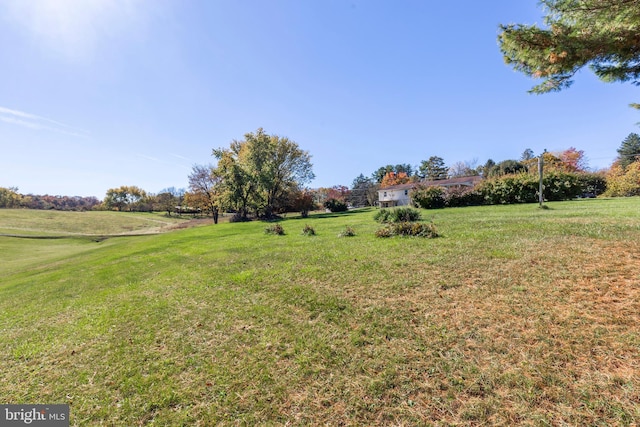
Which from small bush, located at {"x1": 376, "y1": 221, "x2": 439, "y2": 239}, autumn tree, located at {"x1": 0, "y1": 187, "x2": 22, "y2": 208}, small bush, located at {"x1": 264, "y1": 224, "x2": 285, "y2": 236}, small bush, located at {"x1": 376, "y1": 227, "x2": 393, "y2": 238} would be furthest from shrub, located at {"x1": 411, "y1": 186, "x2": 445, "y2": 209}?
autumn tree, located at {"x1": 0, "y1": 187, "x2": 22, "y2": 208}

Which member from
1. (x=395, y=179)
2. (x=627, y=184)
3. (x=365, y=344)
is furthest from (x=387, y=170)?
(x=365, y=344)

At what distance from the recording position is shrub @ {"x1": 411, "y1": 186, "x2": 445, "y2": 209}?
21.3 meters

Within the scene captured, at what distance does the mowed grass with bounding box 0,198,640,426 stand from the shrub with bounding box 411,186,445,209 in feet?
50.0

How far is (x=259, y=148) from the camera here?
3003 cm

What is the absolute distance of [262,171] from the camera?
29344 mm

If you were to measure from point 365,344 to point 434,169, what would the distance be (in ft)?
260

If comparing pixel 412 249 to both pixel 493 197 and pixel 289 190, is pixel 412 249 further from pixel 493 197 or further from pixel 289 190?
pixel 289 190

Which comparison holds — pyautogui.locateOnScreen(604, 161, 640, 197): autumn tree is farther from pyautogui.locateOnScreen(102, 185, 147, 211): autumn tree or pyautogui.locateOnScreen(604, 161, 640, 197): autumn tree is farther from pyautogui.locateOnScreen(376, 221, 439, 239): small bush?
pyautogui.locateOnScreen(102, 185, 147, 211): autumn tree

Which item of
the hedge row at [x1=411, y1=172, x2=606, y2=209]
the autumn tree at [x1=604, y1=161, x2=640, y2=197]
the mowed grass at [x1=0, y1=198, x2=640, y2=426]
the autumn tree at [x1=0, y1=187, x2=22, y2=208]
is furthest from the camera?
the autumn tree at [x1=0, y1=187, x2=22, y2=208]

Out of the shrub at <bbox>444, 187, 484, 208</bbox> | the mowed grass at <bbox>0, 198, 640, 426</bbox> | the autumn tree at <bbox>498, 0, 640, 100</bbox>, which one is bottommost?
the mowed grass at <bbox>0, 198, 640, 426</bbox>

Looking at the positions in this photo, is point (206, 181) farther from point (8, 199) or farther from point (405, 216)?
point (8, 199)

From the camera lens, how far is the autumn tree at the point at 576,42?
3824 mm

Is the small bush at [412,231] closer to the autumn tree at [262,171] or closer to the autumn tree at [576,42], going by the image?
the autumn tree at [576,42]

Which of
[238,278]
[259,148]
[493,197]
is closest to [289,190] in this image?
[259,148]
